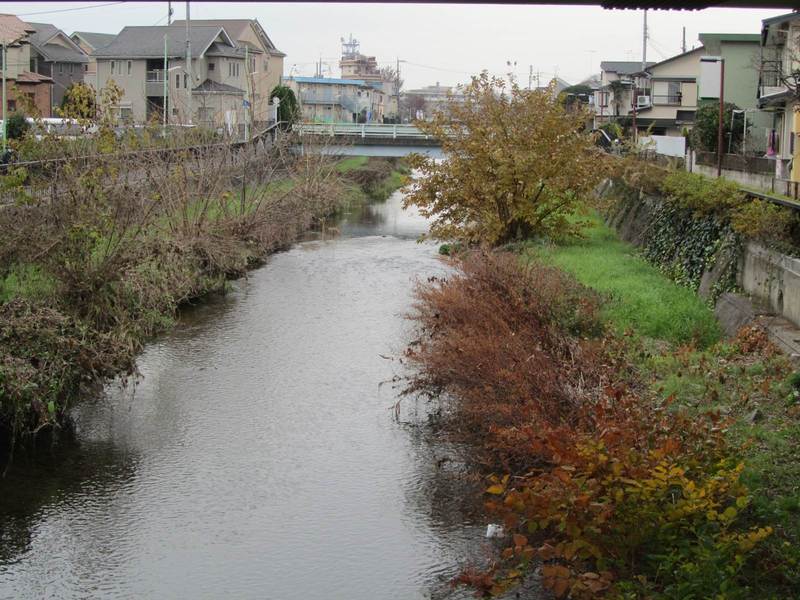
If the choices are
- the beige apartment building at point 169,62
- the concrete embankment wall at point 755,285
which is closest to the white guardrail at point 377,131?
the beige apartment building at point 169,62

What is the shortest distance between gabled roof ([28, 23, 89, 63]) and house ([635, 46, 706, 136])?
35.1 metres

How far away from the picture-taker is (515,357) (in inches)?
468

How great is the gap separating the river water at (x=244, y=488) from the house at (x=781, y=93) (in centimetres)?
1693

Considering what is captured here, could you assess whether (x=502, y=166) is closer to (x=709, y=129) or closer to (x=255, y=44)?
(x=709, y=129)

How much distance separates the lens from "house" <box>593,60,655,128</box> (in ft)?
225

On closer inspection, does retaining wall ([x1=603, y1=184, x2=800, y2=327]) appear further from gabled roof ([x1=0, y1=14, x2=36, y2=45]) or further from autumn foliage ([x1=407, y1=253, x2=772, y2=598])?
gabled roof ([x1=0, y1=14, x2=36, y2=45])

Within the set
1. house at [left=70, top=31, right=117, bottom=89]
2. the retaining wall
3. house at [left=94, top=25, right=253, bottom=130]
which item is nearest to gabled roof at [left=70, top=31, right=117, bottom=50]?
house at [left=70, top=31, right=117, bottom=89]

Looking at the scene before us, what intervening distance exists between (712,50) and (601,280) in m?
29.0

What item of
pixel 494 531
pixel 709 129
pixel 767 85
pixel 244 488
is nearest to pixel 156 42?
pixel 709 129

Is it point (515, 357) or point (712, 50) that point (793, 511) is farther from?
point (712, 50)

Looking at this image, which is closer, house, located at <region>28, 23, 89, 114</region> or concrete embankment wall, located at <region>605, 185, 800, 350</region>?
concrete embankment wall, located at <region>605, 185, 800, 350</region>

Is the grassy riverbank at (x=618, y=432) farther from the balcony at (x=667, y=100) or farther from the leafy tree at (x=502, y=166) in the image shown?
the balcony at (x=667, y=100)

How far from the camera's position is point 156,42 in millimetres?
61125

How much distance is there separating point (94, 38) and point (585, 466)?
7847 cm
